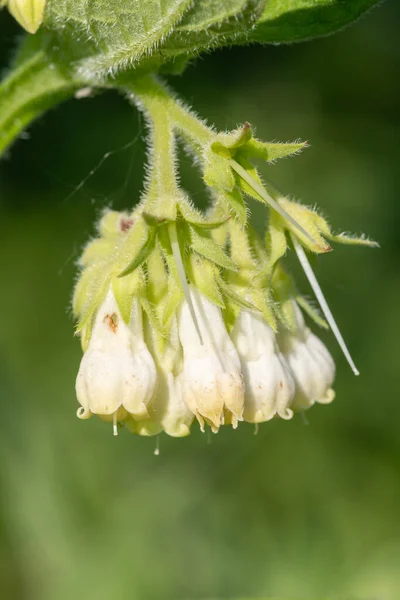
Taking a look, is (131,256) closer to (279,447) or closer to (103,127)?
(279,447)

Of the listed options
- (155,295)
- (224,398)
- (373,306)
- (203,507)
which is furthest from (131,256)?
(373,306)

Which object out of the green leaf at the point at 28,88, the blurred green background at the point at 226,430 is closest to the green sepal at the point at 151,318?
the green leaf at the point at 28,88

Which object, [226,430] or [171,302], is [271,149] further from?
[226,430]

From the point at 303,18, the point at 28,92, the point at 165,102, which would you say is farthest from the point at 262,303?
the point at 28,92

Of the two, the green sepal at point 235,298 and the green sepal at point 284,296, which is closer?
the green sepal at point 235,298

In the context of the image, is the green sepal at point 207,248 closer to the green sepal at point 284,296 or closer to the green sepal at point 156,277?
the green sepal at point 156,277

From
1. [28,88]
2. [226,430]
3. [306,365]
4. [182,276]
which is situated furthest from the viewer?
[226,430]

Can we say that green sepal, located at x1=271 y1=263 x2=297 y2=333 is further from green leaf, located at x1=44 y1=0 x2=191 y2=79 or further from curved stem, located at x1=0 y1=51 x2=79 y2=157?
curved stem, located at x1=0 y1=51 x2=79 y2=157

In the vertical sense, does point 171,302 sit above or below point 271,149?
below
